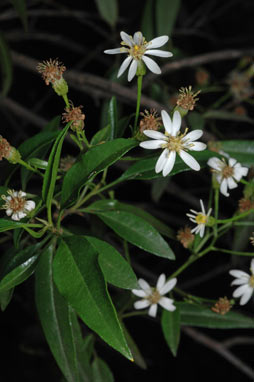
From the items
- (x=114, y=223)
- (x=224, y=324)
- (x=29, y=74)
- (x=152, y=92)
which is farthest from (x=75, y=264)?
(x=29, y=74)

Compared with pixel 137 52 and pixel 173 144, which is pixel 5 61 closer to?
pixel 137 52

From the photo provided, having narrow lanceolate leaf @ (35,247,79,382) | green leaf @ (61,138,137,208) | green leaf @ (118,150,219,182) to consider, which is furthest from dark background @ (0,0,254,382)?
green leaf @ (61,138,137,208)

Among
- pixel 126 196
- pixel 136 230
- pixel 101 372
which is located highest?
pixel 126 196

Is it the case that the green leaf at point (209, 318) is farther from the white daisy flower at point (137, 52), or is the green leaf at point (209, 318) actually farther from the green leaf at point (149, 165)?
the white daisy flower at point (137, 52)

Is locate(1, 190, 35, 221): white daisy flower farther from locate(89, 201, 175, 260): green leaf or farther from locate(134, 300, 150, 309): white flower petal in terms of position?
locate(134, 300, 150, 309): white flower petal

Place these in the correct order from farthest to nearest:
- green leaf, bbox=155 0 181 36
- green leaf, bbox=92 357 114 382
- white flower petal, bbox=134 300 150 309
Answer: green leaf, bbox=155 0 181 36 → green leaf, bbox=92 357 114 382 → white flower petal, bbox=134 300 150 309

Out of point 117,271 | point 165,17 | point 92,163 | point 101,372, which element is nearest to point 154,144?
point 92,163

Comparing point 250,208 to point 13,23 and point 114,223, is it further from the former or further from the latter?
point 13,23
